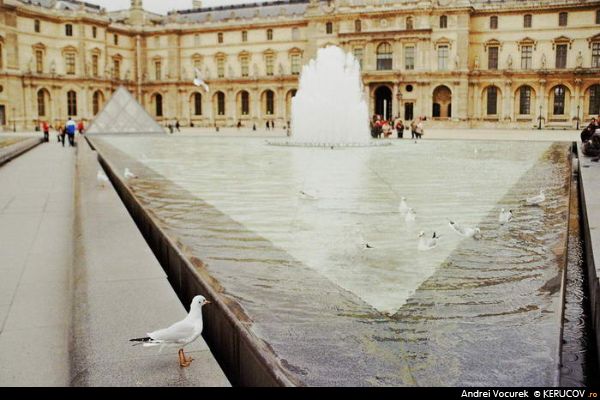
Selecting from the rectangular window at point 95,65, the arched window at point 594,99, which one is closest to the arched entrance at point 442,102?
the arched window at point 594,99

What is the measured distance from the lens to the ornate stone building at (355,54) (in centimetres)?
5894

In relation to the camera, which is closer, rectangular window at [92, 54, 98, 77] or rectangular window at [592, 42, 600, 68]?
rectangular window at [592, 42, 600, 68]

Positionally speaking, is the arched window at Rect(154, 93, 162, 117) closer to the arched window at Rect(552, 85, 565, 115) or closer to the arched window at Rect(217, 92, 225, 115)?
the arched window at Rect(217, 92, 225, 115)

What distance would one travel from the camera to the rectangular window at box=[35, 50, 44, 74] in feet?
212

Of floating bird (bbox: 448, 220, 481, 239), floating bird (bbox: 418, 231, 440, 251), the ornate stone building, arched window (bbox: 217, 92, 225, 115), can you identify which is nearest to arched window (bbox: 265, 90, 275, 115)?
the ornate stone building

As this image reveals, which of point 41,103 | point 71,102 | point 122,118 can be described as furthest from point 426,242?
point 71,102

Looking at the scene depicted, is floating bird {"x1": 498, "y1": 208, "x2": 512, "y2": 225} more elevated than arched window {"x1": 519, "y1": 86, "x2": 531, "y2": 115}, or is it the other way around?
arched window {"x1": 519, "y1": 86, "x2": 531, "y2": 115}

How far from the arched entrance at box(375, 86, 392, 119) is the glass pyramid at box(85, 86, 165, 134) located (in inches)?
958

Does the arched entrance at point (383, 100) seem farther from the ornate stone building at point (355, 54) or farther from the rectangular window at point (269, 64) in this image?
the rectangular window at point (269, 64)

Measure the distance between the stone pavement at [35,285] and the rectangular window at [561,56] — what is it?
179ft

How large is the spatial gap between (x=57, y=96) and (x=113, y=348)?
66634 millimetres

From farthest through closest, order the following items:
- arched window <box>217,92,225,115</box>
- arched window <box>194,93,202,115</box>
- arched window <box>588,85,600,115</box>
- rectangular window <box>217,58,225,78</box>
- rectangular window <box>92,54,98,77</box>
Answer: arched window <box>194,93,202,115</box> < arched window <box>217,92,225,115</box> < rectangular window <box>217,58,225,78</box> < rectangular window <box>92,54,98,77</box> < arched window <box>588,85,600,115</box>
